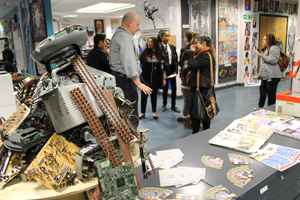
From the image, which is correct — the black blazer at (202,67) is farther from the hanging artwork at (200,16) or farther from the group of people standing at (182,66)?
the hanging artwork at (200,16)

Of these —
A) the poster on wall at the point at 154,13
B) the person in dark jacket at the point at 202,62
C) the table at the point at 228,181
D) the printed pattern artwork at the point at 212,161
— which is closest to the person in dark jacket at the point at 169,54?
the poster on wall at the point at 154,13

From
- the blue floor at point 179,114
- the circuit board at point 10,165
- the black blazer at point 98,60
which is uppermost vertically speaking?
the black blazer at point 98,60

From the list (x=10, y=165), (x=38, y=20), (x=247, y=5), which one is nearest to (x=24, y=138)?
(x=10, y=165)

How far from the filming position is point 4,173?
92 cm

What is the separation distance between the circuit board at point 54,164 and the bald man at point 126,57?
1.56 metres

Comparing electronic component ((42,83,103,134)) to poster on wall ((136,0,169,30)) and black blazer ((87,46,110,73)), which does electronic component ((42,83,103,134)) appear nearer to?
black blazer ((87,46,110,73))

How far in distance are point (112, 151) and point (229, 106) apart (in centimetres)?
431

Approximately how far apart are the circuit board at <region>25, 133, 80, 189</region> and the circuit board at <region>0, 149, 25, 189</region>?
0.09 metres

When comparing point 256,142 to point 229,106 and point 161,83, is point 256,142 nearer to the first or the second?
point 161,83

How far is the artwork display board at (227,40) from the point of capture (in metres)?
6.22

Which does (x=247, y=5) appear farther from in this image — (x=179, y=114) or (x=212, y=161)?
(x=212, y=161)

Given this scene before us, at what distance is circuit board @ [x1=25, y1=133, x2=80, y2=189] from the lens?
0.87 m

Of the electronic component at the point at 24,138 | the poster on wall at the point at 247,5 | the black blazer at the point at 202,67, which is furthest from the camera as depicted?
the poster on wall at the point at 247,5

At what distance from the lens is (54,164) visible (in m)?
0.92
